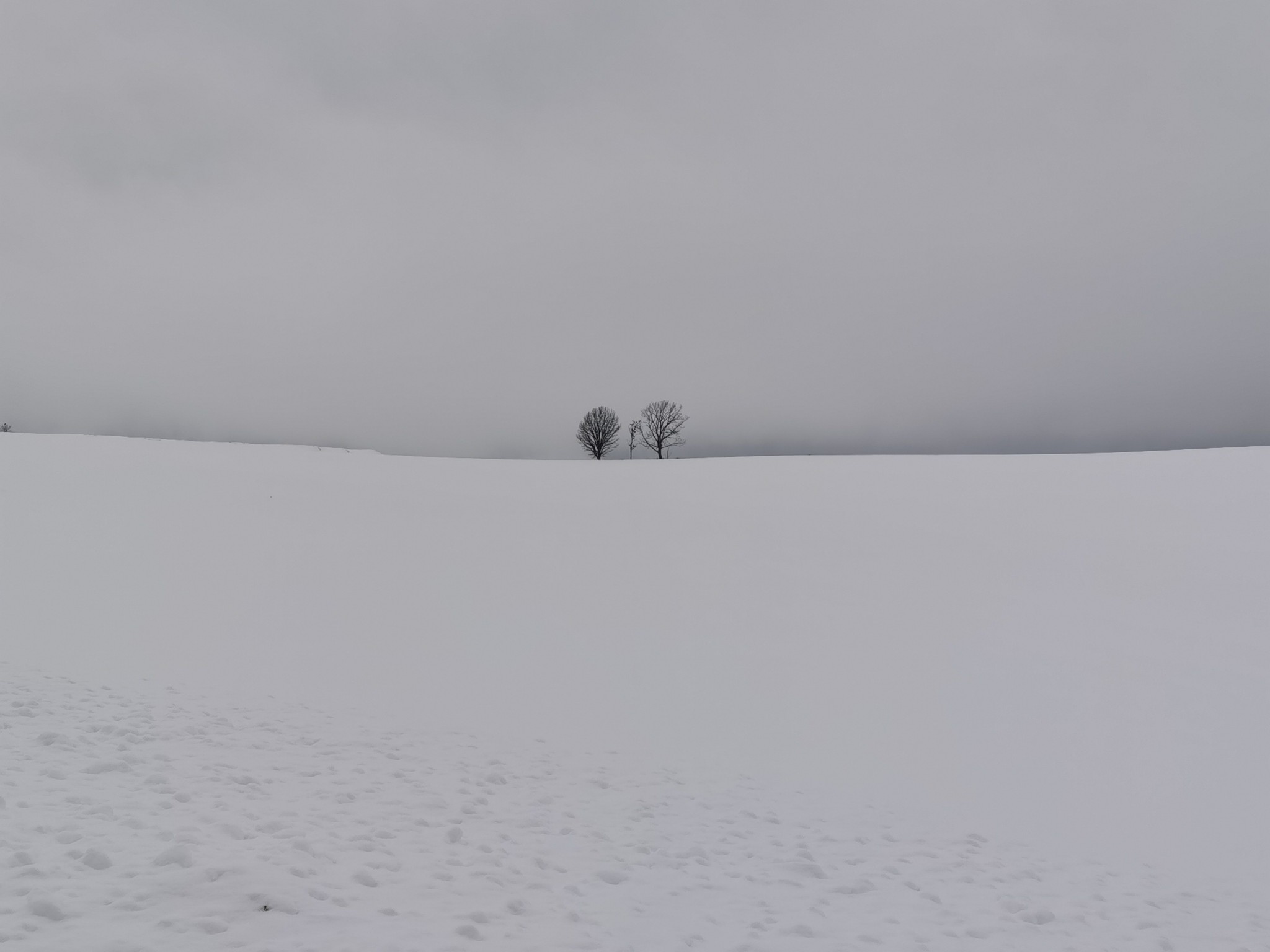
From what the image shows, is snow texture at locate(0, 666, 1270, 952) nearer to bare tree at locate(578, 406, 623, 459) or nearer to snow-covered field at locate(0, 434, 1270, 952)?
snow-covered field at locate(0, 434, 1270, 952)

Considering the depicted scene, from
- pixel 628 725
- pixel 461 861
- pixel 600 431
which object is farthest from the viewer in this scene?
pixel 600 431

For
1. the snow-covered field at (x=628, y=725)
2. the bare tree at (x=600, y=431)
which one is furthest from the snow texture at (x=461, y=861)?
the bare tree at (x=600, y=431)

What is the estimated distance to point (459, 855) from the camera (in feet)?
22.0

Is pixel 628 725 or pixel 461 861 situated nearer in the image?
pixel 461 861

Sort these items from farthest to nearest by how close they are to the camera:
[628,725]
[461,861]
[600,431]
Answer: [600,431] → [628,725] → [461,861]

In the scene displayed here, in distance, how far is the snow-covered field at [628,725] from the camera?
605 centimetres

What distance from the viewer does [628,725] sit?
11273 mm

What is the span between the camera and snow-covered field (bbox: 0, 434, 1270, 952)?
6.05 m

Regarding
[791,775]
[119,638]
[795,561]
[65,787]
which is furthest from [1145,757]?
[119,638]

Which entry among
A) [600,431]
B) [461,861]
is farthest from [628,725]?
[600,431]

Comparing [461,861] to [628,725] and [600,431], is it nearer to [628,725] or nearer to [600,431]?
[628,725]

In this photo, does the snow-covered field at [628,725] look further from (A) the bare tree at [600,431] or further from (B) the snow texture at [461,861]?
(A) the bare tree at [600,431]

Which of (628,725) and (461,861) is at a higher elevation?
(461,861)

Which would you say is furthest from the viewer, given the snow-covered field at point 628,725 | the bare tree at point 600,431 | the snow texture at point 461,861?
the bare tree at point 600,431
